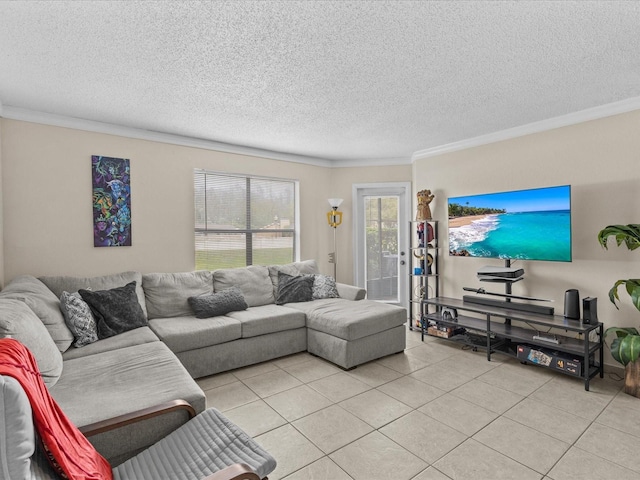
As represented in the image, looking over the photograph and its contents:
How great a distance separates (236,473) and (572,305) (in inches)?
130

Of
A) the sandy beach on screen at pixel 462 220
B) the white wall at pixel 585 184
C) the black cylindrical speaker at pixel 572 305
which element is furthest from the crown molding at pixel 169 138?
the black cylindrical speaker at pixel 572 305

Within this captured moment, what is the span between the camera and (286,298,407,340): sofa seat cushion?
3.43 m

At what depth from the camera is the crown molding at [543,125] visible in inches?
124

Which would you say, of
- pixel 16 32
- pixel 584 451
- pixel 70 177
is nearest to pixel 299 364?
pixel 584 451

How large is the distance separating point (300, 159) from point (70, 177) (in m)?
2.90

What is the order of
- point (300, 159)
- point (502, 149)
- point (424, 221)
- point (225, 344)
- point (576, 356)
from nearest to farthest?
point (576, 356) < point (225, 344) < point (502, 149) < point (424, 221) < point (300, 159)

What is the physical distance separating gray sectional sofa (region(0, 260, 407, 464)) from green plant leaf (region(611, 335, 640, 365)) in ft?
6.01

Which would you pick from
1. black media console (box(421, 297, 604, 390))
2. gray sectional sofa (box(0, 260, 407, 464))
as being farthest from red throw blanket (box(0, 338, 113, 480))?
black media console (box(421, 297, 604, 390))

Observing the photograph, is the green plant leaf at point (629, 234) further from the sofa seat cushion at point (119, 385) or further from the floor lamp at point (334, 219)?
the sofa seat cushion at point (119, 385)

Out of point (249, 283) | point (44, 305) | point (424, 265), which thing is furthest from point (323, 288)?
point (44, 305)

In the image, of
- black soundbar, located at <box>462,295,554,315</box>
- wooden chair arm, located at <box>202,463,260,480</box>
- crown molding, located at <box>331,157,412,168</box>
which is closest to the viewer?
wooden chair arm, located at <box>202,463,260,480</box>

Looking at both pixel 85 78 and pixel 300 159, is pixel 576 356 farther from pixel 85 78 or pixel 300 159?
pixel 85 78

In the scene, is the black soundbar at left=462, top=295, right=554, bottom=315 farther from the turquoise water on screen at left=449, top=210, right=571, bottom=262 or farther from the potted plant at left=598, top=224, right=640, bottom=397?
the potted plant at left=598, top=224, right=640, bottom=397

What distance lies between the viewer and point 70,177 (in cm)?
351
